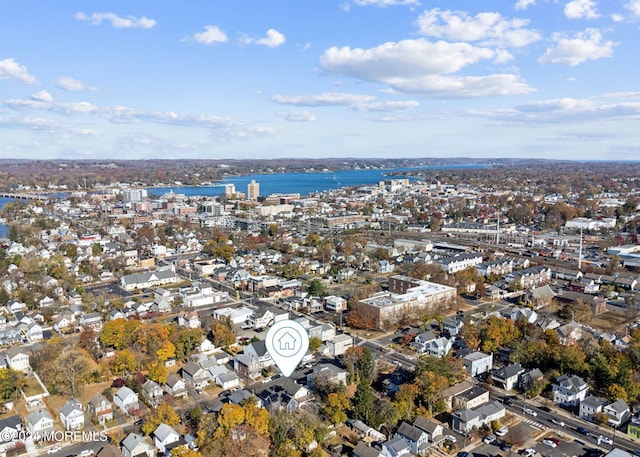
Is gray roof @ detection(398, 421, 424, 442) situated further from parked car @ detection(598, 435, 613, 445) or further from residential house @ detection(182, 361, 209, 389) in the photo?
residential house @ detection(182, 361, 209, 389)

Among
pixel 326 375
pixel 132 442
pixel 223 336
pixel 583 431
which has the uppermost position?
pixel 326 375

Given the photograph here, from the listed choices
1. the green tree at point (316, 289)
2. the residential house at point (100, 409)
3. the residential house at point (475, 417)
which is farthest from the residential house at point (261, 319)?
the residential house at point (475, 417)

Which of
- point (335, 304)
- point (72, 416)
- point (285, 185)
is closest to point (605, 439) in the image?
point (335, 304)

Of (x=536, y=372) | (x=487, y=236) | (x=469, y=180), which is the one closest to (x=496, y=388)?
(x=536, y=372)

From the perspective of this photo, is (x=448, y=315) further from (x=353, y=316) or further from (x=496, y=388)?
(x=496, y=388)

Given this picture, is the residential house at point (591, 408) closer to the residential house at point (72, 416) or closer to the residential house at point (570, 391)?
the residential house at point (570, 391)

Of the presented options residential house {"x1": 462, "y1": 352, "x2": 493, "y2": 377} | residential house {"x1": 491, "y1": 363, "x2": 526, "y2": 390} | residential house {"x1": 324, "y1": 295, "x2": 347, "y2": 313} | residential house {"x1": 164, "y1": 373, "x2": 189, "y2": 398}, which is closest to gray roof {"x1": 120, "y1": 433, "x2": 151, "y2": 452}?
residential house {"x1": 164, "y1": 373, "x2": 189, "y2": 398}

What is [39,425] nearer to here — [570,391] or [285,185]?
[570,391]
